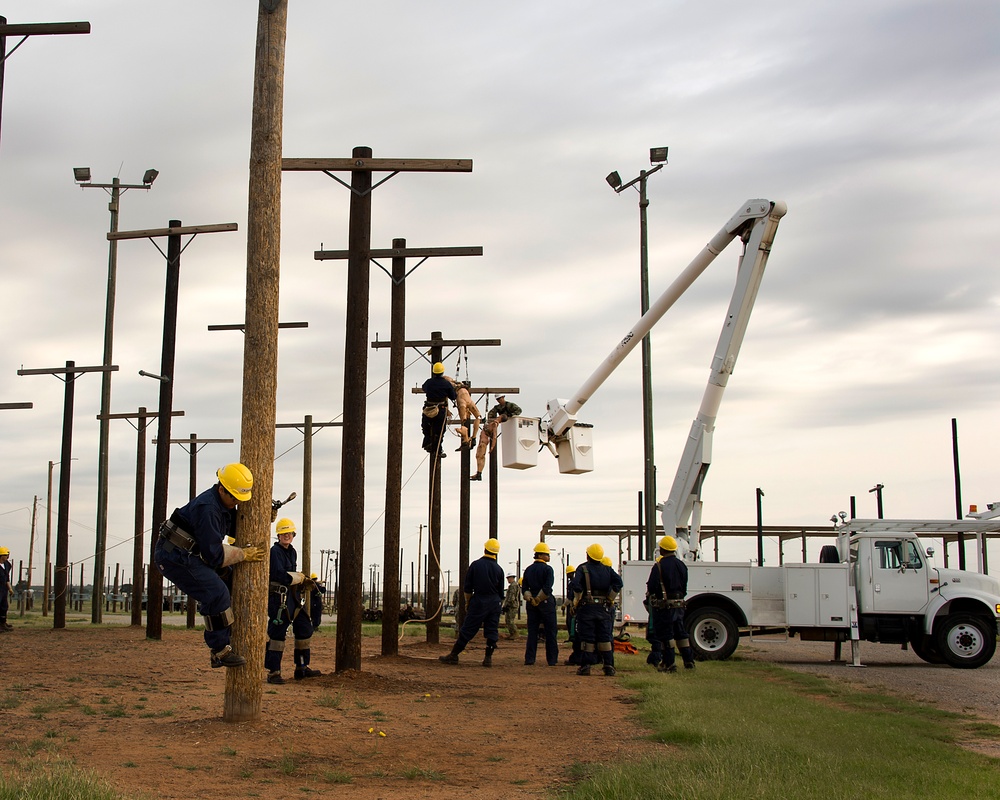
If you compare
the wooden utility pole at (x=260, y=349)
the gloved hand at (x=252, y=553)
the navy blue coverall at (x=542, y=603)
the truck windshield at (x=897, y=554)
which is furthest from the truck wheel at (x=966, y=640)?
the gloved hand at (x=252, y=553)

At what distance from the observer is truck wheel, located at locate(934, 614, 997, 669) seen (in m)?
20.9

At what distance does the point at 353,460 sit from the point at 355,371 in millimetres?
1200

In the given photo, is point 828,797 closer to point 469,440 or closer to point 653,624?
point 653,624

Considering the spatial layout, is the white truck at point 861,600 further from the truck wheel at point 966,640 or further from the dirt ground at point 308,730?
the dirt ground at point 308,730

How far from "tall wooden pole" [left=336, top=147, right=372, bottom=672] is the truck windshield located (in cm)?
1139

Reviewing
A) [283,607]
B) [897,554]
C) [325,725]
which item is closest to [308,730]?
[325,725]

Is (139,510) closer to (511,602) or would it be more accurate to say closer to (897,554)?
(511,602)

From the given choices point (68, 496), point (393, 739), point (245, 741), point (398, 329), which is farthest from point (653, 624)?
point (68, 496)

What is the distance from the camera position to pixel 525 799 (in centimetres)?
733

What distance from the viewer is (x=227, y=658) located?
930cm

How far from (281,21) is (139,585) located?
21458mm

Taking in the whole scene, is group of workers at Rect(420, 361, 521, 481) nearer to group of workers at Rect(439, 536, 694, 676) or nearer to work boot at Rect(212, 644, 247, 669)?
group of workers at Rect(439, 536, 694, 676)

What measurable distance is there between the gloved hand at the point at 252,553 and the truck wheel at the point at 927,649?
1601 centimetres

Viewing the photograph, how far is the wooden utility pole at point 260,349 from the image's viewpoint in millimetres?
9484
